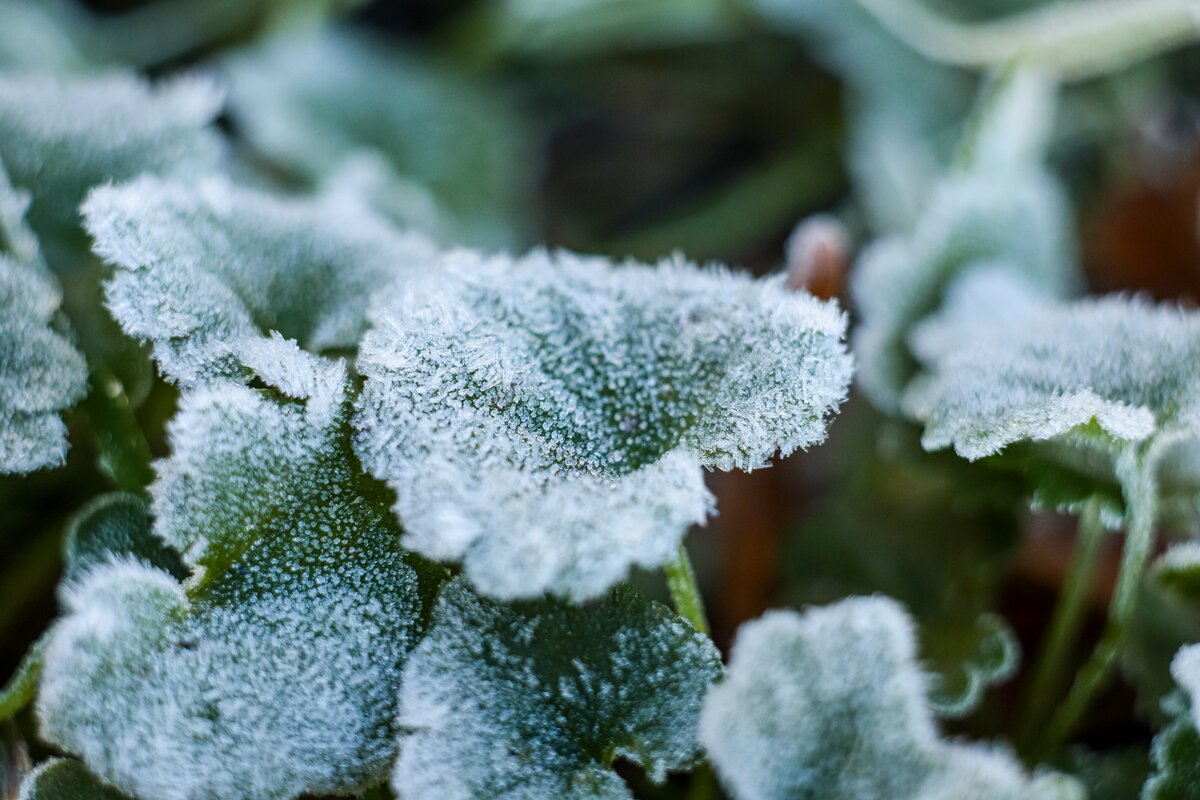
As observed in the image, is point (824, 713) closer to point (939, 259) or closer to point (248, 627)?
point (248, 627)

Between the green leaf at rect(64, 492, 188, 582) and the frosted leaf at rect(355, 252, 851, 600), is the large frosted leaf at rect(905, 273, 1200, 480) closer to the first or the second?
the frosted leaf at rect(355, 252, 851, 600)

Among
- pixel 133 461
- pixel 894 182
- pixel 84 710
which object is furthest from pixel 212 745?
pixel 894 182

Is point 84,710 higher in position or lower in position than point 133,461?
lower

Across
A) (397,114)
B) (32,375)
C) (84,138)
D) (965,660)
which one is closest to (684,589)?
(965,660)

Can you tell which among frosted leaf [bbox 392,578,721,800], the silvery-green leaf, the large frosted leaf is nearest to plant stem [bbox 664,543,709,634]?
frosted leaf [bbox 392,578,721,800]

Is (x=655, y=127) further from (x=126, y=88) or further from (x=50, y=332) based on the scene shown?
(x=50, y=332)

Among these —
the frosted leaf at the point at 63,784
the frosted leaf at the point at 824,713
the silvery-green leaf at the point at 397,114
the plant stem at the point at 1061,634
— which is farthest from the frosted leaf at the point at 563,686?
the silvery-green leaf at the point at 397,114
